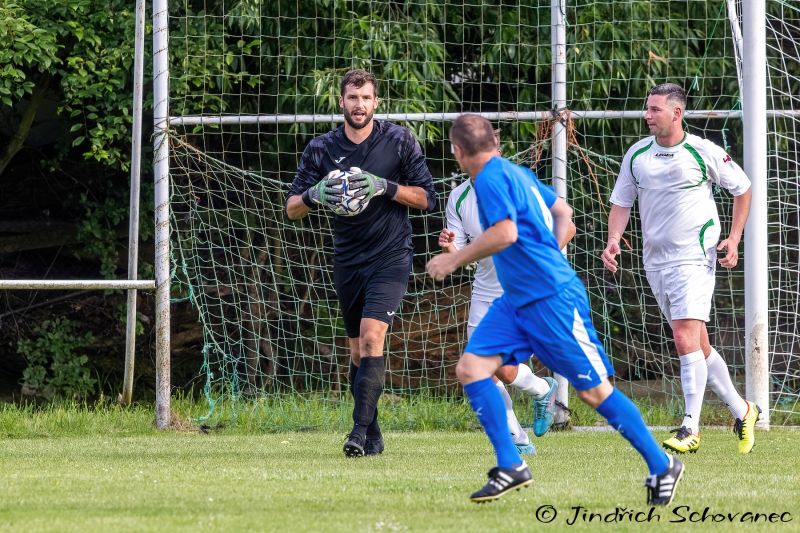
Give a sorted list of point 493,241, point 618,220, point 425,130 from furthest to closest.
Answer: point 425,130 → point 618,220 → point 493,241

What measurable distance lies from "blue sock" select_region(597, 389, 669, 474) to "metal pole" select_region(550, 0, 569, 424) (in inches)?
164

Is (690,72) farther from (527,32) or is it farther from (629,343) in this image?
(629,343)

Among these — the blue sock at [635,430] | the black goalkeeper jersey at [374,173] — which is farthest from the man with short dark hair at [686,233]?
the blue sock at [635,430]

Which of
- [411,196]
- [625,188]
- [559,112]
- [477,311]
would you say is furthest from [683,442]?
[559,112]

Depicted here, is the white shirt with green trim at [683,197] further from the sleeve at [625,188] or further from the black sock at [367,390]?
the black sock at [367,390]

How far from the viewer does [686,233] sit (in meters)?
7.41

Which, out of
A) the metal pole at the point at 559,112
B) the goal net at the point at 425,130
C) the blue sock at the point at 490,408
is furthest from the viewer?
the goal net at the point at 425,130

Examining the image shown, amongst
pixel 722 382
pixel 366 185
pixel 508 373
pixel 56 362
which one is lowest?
pixel 56 362

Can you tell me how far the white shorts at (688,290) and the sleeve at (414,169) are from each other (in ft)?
4.97

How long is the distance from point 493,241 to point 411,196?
7.89 feet

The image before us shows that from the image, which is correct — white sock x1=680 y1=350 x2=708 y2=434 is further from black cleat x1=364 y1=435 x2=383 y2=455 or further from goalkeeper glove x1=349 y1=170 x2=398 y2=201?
goalkeeper glove x1=349 y1=170 x2=398 y2=201

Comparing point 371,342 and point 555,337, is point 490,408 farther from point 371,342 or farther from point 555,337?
point 371,342

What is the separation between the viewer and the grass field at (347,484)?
453 cm

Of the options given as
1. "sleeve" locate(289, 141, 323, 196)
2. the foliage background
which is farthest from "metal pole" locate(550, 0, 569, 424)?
"sleeve" locate(289, 141, 323, 196)
